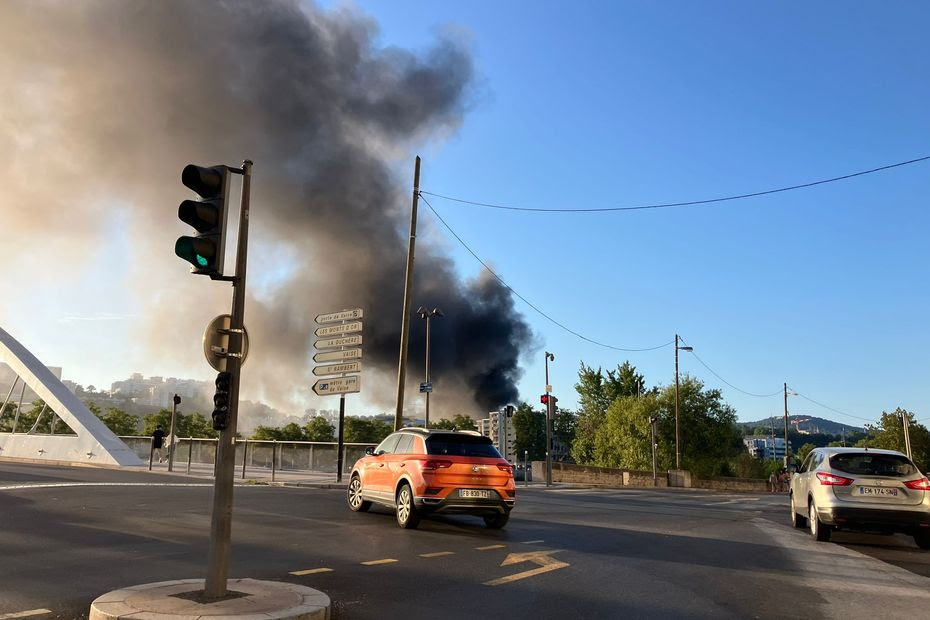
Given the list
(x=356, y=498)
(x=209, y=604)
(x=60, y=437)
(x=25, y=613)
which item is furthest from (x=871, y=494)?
(x=60, y=437)

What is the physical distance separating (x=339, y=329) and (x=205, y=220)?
18.2 meters

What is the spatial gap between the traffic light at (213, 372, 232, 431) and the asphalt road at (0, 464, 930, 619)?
186 cm

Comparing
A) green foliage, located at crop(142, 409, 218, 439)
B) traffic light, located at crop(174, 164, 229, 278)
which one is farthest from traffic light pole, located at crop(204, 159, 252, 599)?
green foliage, located at crop(142, 409, 218, 439)

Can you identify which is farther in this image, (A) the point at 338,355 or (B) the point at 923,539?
(A) the point at 338,355

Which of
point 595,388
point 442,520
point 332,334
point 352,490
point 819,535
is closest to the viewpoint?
point 819,535

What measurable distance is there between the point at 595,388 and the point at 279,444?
62142 mm

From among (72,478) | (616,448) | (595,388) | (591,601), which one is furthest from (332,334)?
(595,388)

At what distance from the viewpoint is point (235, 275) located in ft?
20.3

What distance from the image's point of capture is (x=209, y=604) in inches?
215

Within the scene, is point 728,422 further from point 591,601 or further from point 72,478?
point 591,601

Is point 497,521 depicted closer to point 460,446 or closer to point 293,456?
point 460,446

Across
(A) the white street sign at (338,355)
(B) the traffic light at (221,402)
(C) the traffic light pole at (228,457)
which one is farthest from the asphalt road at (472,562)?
(A) the white street sign at (338,355)

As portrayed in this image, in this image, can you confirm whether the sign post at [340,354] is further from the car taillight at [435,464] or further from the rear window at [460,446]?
the car taillight at [435,464]

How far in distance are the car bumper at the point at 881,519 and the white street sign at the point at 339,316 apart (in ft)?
52.7
